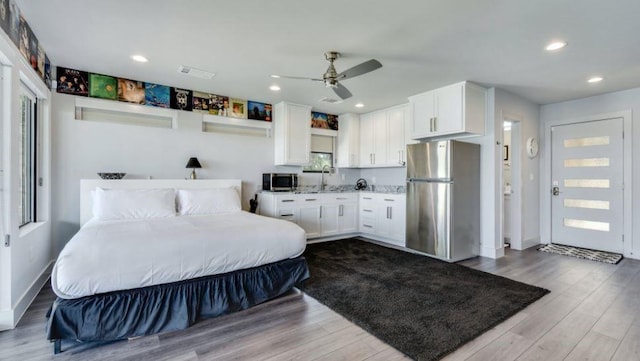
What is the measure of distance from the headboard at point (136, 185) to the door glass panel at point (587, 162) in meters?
5.56

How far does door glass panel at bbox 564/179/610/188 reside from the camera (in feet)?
15.0

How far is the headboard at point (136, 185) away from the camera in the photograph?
3.71 meters

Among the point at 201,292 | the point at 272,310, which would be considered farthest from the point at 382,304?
the point at 201,292

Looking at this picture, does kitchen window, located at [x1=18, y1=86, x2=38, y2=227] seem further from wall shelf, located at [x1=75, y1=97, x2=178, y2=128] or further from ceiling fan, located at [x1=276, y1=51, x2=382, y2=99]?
ceiling fan, located at [x1=276, y1=51, x2=382, y2=99]

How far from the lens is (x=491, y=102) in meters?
4.25

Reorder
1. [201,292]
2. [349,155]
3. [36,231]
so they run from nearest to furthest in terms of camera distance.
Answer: [201,292]
[36,231]
[349,155]

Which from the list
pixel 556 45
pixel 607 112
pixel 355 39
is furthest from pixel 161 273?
pixel 607 112

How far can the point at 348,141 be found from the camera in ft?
19.9

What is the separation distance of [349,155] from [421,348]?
14.5 feet

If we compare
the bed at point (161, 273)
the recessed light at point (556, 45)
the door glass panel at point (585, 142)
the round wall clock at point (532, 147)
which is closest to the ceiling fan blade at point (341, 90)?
the bed at point (161, 273)

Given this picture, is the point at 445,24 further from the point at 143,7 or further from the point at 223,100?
the point at 223,100

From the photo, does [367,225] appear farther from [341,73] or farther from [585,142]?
[585,142]

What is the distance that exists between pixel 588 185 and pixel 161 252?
6107 millimetres

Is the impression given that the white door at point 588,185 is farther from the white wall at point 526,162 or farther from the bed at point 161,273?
the bed at point 161,273
